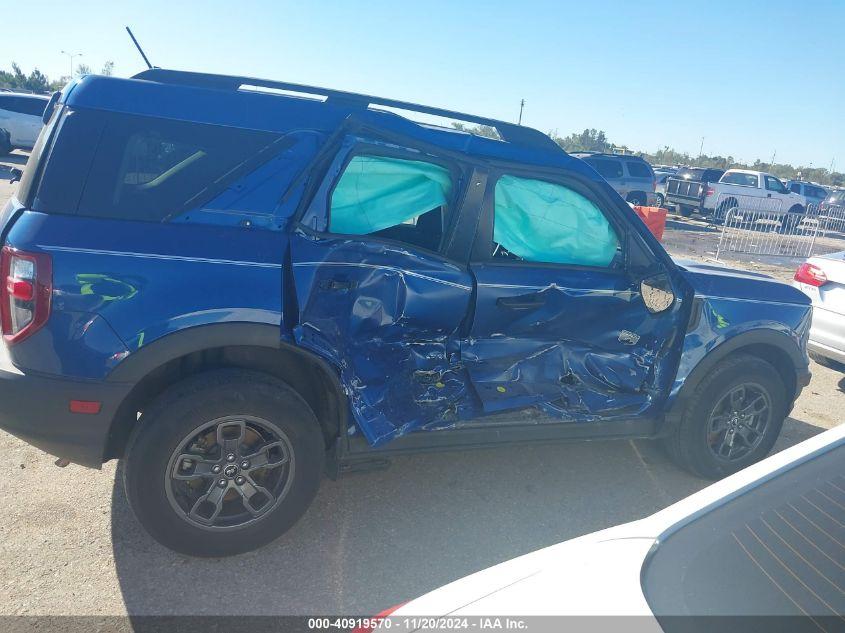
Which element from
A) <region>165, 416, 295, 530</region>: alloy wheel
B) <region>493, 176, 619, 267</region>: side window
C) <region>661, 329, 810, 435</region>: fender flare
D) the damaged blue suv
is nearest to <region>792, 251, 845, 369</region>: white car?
Answer: <region>661, 329, 810, 435</region>: fender flare

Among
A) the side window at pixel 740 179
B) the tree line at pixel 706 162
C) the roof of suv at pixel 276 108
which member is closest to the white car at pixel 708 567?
the roof of suv at pixel 276 108

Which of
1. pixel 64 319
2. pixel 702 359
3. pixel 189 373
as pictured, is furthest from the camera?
pixel 702 359

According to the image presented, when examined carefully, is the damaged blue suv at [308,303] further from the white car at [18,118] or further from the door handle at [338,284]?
the white car at [18,118]

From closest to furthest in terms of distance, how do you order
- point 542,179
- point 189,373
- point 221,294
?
point 221,294
point 189,373
point 542,179

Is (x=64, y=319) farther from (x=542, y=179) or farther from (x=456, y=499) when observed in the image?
(x=542, y=179)

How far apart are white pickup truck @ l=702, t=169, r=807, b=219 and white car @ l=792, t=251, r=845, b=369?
17.4m

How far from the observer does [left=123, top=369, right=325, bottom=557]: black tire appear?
276 centimetres

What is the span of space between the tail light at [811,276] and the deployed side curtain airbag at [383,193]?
14.7ft

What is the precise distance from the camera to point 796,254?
616 inches

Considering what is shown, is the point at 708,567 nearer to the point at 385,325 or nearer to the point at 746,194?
the point at 385,325

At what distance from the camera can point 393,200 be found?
3.33 meters

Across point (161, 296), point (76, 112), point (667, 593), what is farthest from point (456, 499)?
point (76, 112)

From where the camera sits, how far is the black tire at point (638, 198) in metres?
19.6

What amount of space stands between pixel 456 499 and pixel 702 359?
5.63 ft
